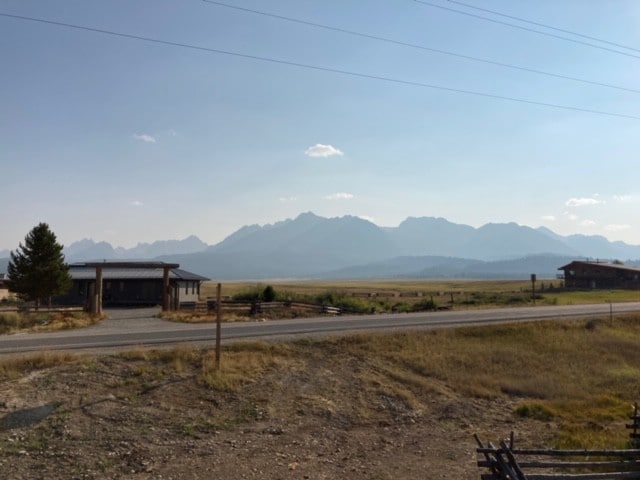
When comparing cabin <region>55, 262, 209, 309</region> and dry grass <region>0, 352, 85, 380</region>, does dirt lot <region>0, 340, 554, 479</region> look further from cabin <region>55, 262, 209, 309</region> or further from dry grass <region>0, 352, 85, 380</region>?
cabin <region>55, 262, 209, 309</region>

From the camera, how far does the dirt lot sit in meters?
14.0

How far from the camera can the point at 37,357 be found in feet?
64.0

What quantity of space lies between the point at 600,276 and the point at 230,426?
102 meters

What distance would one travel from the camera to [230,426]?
1659 centimetres

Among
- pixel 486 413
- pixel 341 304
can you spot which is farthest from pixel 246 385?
pixel 341 304

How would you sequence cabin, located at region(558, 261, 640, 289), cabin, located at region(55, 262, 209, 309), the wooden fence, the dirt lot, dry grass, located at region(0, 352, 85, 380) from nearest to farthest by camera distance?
the wooden fence < the dirt lot < dry grass, located at region(0, 352, 85, 380) < cabin, located at region(55, 262, 209, 309) < cabin, located at region(558, 261, 640, 289)

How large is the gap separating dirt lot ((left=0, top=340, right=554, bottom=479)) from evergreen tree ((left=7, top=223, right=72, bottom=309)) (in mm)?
34733

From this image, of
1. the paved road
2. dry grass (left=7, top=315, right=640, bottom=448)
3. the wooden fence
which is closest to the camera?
the wooden fence

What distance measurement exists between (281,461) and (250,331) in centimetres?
1472

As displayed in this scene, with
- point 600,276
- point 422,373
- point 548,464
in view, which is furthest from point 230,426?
point 600,276

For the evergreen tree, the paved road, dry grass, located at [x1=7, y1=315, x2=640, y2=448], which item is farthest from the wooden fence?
the evergreen tree

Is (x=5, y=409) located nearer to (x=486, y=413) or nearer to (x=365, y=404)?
(x=365, y=404)

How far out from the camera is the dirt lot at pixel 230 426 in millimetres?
13992

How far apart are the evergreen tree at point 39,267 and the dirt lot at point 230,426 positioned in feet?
114
